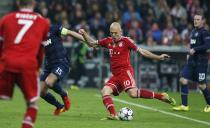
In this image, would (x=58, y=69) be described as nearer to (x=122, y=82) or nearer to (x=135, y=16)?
(x=122, y=82)

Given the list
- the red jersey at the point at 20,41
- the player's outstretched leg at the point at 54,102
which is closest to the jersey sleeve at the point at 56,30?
the player's outstretched leg at the point at 54,102

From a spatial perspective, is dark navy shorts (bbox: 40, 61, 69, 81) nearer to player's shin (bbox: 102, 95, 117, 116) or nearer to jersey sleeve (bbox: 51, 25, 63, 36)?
jersey sleeve (bbox: 51, 25, 63, 36)

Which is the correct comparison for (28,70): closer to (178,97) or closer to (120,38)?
(120,38)

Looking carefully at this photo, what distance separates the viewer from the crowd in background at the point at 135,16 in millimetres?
25734

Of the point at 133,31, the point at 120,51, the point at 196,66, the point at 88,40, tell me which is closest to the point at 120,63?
the point at 120,51

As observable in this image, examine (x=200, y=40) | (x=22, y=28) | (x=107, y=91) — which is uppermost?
(x=22, y=28)

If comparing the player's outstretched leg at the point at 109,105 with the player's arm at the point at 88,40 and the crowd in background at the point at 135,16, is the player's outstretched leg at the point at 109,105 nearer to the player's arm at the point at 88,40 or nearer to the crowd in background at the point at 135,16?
the player's arm at the point at 88,40

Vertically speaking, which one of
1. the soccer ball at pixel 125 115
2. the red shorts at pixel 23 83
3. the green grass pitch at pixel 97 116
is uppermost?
the red shorts at pixel 23 83

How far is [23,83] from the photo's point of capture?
31.4 ft

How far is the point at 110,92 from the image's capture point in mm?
13992

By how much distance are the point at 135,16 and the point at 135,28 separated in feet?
2.93

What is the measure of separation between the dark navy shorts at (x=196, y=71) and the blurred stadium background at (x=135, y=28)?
299 inches

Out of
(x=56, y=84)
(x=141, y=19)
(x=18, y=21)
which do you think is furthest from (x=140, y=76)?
(x=18, y=21)

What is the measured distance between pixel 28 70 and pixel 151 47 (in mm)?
15760
